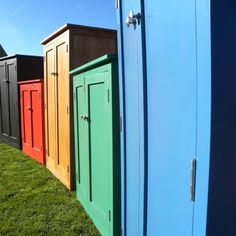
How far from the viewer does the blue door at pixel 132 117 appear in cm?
151

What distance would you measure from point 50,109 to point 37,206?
1.58 meters

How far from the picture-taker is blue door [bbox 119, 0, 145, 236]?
1.51 meters

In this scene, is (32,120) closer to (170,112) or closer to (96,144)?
(96,144)

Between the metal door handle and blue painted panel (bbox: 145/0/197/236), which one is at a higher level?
the metal door handle

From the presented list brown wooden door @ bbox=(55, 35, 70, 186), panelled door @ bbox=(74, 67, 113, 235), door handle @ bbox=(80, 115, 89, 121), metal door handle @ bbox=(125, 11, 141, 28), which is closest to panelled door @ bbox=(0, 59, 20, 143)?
brown wooden door @ bbox=(55, 35, 70, 186)

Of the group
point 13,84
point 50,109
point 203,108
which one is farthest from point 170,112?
point 13,84

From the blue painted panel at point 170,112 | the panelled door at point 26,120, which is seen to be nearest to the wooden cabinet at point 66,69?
the panelled door at point 26,120

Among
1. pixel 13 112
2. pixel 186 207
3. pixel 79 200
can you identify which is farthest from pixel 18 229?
pixel 13 112

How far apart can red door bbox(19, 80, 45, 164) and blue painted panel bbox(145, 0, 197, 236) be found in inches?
152

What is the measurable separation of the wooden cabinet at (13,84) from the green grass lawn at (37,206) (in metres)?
1.64

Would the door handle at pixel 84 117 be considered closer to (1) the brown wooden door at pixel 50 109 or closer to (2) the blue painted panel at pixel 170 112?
Answer: (1) the brown wooden door at pixel 50 109

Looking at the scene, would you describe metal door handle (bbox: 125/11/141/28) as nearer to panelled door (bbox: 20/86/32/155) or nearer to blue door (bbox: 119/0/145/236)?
blue door (bbox: 119/0/145/236)

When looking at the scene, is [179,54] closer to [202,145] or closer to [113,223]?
[202,145]

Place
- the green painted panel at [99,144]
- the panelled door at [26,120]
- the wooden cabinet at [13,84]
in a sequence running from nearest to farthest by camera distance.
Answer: the green painted panel at [99,144] → the panelled door at [26,120] → the wooden cabinet at [13,84]
